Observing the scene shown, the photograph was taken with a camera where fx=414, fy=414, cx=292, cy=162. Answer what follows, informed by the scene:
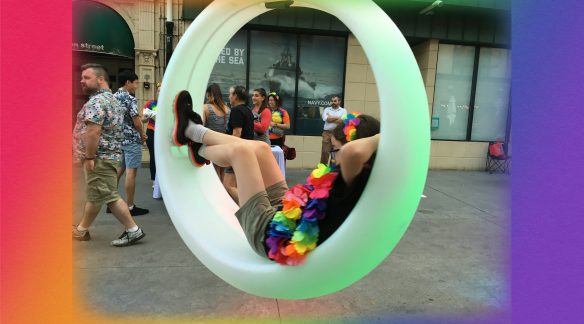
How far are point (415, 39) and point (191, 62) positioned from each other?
7.39 m

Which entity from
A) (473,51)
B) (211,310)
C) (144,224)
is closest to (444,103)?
(473,51)

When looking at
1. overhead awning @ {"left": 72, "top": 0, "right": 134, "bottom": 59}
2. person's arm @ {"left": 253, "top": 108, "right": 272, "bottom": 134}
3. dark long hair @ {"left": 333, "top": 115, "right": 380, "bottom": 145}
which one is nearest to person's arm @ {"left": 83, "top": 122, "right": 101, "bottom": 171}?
person's arm @ {"left": 253, "top": 108, "right": 272, "bottom": 134}

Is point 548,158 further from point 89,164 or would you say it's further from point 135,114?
point 135,114

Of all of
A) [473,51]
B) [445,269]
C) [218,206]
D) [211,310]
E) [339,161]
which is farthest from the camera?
[473,51]

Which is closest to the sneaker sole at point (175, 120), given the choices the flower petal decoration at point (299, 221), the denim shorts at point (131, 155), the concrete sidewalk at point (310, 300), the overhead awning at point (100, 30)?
the flower petal decoration at point (299, 221)

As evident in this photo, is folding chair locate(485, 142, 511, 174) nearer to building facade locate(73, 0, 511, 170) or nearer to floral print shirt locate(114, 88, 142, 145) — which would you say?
building facade locate(73, 0, 511, 170)

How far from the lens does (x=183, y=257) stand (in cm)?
347

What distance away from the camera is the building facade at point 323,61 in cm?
765

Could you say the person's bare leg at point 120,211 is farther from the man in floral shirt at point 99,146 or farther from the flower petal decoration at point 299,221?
the flower petal decoration at point 299,221

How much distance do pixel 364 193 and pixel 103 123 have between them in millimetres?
2663

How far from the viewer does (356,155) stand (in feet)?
5.28

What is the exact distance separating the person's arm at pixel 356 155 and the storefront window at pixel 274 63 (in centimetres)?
683

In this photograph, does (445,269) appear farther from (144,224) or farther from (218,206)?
(144,224)

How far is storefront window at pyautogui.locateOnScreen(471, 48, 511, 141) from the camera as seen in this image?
8.95m
